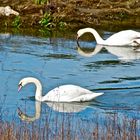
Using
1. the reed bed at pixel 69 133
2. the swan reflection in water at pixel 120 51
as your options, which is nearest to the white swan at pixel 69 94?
the reed bed at pixel 69 133

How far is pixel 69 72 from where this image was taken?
16547 millimetres

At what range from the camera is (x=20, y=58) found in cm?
1834

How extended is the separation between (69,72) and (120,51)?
395 centimetres

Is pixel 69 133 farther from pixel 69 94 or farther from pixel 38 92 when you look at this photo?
pixel 38 92

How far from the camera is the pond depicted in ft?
43.5

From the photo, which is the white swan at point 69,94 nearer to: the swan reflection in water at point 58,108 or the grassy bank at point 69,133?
the swan reflection in water at point 58,108

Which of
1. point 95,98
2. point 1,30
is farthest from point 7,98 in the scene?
point 1,30

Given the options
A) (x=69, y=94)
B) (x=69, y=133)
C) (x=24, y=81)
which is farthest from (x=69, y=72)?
(x=69, y=133)

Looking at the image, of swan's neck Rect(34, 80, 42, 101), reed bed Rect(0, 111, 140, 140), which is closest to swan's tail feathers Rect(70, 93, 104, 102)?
swan's neck Rect(34, 80, 42, 101)

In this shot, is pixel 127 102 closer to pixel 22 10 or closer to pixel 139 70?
pixel 139 70

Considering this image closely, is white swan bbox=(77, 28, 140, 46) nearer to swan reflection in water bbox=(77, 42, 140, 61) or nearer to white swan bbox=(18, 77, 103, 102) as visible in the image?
swan reflection in water bbox=(77, 42, 140, 61)

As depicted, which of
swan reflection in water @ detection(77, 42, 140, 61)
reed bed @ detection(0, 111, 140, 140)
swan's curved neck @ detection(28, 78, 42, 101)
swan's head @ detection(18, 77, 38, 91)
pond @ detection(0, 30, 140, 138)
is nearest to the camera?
reed bed @ detection(0, 111, 140, 140)

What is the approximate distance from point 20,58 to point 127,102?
5269 millimetres

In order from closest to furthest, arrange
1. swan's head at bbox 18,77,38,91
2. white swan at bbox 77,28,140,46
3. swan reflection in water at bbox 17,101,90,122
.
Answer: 1. swan reflection in water at bbox 17,101,90,122
2. swan's head at bbox 18,77,38,91
3. white swan at bbox 77,28,140,46
